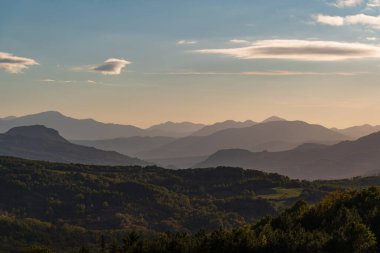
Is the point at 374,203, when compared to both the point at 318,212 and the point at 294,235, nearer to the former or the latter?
the point at 318,212

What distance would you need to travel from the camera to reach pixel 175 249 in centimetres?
12800

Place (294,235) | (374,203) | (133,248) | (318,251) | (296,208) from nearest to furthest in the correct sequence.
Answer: (318,251), (294,235), (133,248), (374,203), (296,208)

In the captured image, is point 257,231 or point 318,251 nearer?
point 318,251

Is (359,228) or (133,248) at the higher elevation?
(359,228)

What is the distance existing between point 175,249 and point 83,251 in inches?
1342

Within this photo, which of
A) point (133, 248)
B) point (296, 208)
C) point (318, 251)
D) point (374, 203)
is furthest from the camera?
point (296, 208)

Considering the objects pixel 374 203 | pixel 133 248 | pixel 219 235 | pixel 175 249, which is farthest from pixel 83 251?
pixel 374 203

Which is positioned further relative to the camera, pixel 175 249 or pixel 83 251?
pixel 83 251

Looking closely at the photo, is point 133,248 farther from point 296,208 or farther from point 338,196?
point 338,196

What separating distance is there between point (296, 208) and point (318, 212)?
1614 cm

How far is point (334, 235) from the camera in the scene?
117688 mm

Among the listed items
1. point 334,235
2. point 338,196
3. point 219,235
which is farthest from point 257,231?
point 338,196

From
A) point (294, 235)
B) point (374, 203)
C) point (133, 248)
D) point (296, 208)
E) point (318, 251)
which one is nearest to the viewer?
point (318, 251)

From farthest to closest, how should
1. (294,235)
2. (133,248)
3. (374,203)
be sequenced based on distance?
(374,203) → (133,248) → (294,235)
